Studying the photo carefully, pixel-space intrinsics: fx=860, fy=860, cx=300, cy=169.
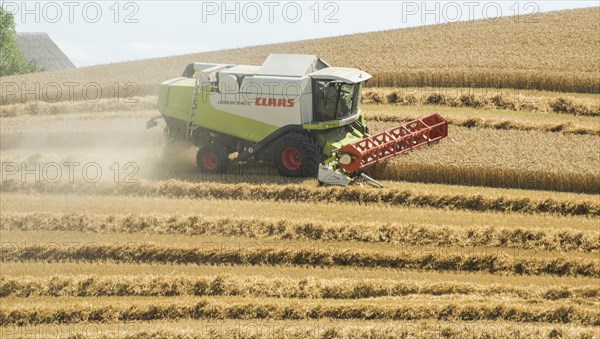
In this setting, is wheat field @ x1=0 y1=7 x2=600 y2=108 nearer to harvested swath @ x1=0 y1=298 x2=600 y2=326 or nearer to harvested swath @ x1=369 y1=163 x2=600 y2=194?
harvested swath @ x1=369 y1=163 x2=600 y2=194

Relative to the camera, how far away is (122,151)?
22234 millimetres

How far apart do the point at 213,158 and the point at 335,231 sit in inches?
192

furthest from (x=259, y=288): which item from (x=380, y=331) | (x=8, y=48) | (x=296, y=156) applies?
(x=8, y=48)

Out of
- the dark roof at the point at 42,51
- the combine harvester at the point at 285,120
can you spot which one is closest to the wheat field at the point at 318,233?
the combine harvester at the point at 285,120

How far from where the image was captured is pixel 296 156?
64.8ft

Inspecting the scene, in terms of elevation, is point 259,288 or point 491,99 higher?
point 491,99

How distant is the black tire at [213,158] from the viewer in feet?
66.4

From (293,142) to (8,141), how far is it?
9.07m

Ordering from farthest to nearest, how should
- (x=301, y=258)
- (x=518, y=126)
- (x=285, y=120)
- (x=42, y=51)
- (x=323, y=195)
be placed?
1. (x=42, y=51)
2. (x=518, y=126)
3. (x=285, y=120)
4. (x=323, y=195)
5. (x=301, y=258)

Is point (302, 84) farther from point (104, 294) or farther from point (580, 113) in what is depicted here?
point (580, 113)

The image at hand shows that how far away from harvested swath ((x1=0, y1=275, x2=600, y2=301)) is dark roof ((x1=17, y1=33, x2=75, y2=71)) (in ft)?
144

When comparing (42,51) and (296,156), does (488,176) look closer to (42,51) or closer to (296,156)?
(296,156)

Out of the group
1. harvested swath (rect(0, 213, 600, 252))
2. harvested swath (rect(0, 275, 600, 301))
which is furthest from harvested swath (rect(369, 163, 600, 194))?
harvested swath (rect(0, 275, 600, 301))

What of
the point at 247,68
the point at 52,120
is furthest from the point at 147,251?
the point at 52,120
